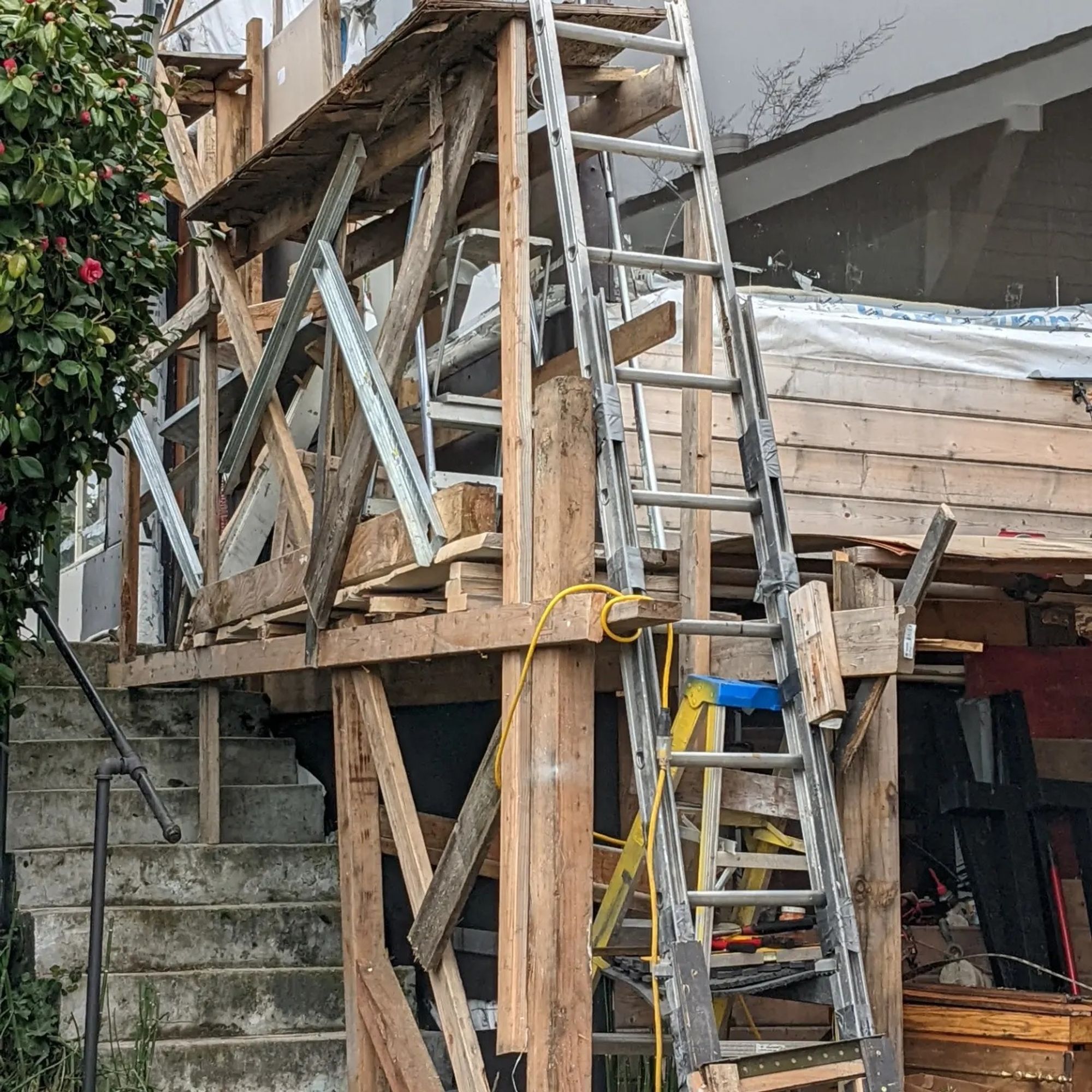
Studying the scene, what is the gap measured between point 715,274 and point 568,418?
883mm

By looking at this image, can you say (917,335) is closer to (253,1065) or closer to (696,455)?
(696,455)

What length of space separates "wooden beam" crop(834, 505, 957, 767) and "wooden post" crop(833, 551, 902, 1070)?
7 cm

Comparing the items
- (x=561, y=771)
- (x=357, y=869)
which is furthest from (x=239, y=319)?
(x=561, y=771)

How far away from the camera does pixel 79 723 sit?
7305mm

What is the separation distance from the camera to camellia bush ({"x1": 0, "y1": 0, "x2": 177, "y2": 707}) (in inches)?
A: 182

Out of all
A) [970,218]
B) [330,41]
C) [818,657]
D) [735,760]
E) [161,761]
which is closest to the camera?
[735,760]

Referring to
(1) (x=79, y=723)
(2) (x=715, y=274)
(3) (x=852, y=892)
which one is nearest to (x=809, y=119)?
(2) (x=715, y=274)

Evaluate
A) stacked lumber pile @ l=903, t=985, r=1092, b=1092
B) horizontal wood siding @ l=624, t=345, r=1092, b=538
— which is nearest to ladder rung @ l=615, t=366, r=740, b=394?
horizontal wood siding @ l=624, t=345, r=1092, b=538

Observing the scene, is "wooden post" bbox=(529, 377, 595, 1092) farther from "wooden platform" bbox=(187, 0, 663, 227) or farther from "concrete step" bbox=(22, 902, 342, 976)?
"concrete step" bbox=(22, 902, 342, 976)

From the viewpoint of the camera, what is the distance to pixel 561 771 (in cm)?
429

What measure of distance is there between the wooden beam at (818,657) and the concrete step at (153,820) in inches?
125

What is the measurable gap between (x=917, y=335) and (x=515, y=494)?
10.6ft

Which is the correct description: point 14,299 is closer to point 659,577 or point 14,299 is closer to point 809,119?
point 659,577

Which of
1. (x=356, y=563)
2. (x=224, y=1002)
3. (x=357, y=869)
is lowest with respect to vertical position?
(x=224, y=1002)
